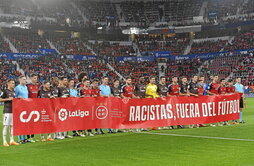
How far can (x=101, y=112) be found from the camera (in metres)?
14.3

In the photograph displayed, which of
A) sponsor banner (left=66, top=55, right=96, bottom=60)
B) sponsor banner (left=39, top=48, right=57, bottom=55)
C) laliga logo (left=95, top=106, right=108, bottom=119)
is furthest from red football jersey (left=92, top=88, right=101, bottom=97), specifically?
sponsor banner (left=66, top=55, right=96, bottom=60)

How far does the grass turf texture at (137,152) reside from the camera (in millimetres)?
8789

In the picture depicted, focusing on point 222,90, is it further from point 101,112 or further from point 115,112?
point 101,112

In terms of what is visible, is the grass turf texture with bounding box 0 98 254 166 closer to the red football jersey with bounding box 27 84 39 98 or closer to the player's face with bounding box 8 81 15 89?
the red football jersey with bounding box 27 84 39 98

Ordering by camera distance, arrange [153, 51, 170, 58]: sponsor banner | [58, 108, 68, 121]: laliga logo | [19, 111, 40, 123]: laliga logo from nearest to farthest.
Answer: [19, 111, 40, 123]: laliga logo → [58, 108, 68, 121]: laliga logo → [153, 51, 170, 58]: sponsor banner

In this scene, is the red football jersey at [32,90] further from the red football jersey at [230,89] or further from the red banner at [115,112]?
the red football jersey at [230,89]

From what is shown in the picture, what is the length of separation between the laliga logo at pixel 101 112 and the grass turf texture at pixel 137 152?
1141 mm

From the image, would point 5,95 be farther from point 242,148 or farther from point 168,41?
point 168,41

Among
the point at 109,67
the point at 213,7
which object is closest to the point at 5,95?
the point at 109,67

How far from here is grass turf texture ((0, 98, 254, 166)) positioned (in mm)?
8789

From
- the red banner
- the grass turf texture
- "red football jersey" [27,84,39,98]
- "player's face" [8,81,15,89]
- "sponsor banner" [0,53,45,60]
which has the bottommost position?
the grass turf texture

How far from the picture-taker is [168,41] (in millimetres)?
68188

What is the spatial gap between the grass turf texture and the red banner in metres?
0.77

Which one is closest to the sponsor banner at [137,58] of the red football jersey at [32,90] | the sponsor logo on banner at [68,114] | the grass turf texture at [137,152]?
the sponsor logo on banner at [68,114]
